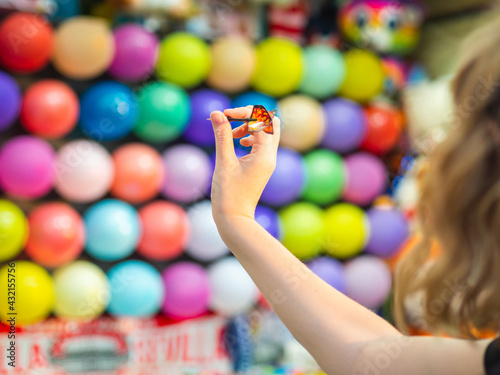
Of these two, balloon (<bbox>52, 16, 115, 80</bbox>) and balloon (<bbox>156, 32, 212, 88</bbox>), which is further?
balloon (<bbox>156, 32, 212, 88</bbox>)

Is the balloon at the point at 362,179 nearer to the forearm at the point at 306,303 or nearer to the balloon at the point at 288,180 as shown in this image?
the balloon at the point at 288,180

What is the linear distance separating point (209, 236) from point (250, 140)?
4.61 feet

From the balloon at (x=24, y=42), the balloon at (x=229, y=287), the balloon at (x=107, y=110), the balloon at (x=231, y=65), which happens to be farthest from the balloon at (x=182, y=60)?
the balloon at (x=229, y=287)

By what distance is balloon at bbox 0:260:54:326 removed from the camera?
1654 mm

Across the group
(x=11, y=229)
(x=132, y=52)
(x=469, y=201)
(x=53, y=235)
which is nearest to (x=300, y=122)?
(x=132, y=52)

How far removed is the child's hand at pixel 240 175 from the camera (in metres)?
0.59

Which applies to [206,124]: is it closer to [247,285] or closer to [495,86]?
[247,285]

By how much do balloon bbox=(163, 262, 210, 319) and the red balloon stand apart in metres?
0.97

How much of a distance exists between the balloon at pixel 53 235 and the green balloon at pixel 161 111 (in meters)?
0.41

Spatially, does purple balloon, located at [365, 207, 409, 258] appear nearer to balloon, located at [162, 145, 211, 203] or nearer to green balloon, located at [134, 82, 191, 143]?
balloon, located at [162, 145, 211, 203]

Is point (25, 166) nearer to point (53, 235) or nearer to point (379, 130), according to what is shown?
point (53, 235)

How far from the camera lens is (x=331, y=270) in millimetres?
2180

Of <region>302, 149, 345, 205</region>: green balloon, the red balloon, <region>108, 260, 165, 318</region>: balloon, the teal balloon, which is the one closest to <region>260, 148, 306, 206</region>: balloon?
<region>302, 149, 345, 205</region>: green balloon

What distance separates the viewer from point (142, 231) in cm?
199
